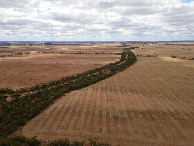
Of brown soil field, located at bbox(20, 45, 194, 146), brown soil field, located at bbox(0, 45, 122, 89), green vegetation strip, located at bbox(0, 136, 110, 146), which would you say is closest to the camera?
green vegetation strip, located at bbox(0, 136, 110, 146)

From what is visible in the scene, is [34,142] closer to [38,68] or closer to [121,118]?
[121,118]

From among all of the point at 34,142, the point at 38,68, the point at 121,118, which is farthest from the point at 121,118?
the point at 38,68

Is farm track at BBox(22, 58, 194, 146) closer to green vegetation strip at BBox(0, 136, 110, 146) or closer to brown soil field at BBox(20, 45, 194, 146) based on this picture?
brown soil field at BBox(20, 45, 194, 146)

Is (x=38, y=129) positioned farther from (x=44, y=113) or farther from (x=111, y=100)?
(x=111, y=100)

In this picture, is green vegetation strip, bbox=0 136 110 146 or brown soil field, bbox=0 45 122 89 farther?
brown soil field, bbox=0 45 122 89

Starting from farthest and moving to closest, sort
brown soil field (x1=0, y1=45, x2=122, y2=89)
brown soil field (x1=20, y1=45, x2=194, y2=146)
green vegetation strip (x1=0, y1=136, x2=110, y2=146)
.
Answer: brown soil field (x1=0, y1=45, x2=122, y2=89) < brown soil field (x1=20, y1=45, x2=194, y2=146) < green vegetation strip (x1=0, y1=136, x2=110, y2=146)

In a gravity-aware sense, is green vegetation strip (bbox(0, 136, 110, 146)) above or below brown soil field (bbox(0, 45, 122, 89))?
below

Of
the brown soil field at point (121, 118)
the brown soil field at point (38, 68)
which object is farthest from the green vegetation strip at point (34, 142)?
the brown soil field at point (38, 68)

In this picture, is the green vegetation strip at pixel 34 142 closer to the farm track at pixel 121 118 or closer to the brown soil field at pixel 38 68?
the farm track at pixel 121 118

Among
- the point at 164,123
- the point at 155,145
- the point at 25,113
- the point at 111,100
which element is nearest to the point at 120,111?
the point at 111,100

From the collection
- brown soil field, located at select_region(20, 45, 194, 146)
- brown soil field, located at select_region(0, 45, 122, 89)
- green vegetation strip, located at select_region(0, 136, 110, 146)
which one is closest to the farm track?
brown soil field, located at select_region(20, 45, 194, 146)
